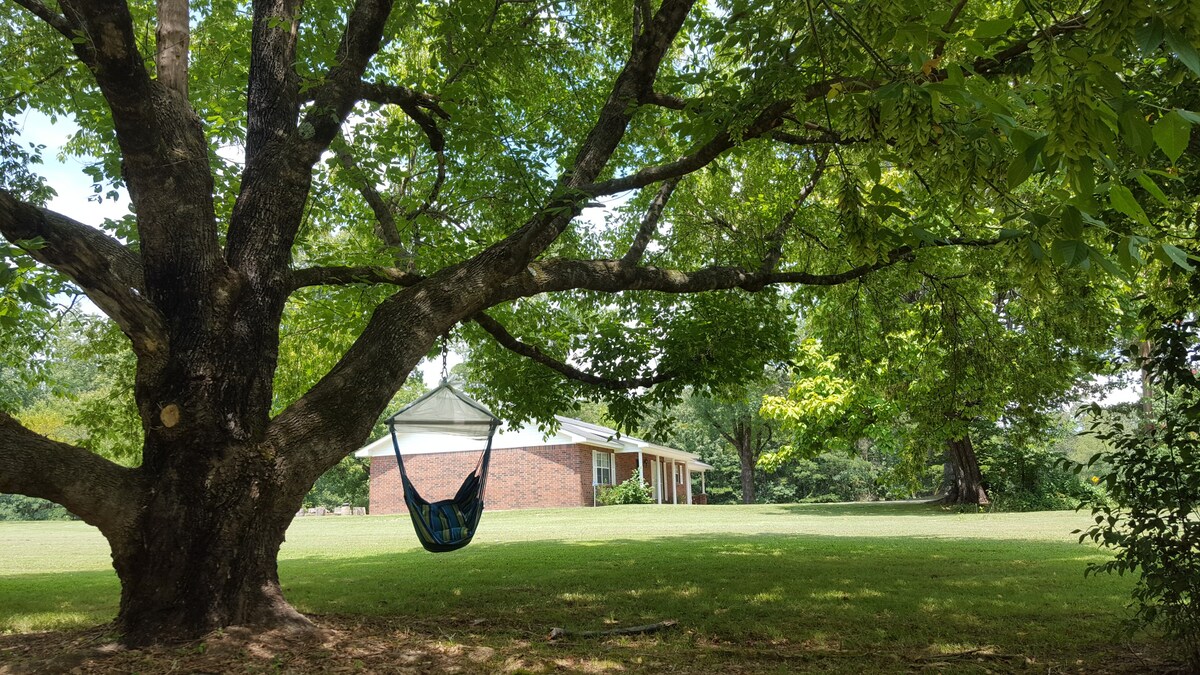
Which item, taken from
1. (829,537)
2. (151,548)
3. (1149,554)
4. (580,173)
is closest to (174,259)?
(151,548)

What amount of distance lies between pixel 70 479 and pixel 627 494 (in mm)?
28268

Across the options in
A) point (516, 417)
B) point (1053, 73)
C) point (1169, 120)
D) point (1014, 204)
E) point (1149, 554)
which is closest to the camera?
point (1169, 120)

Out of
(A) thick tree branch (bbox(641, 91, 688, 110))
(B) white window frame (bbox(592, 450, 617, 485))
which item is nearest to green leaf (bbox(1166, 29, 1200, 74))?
(A) thick tree branch (bbox(641, 91, 688, 110))

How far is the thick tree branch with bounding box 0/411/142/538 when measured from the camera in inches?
169

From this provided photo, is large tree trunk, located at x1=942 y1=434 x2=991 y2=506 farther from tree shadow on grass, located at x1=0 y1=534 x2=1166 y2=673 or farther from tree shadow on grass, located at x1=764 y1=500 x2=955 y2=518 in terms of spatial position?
tree shadow on grass, located at x1=0 y1=534 x2=1166 y2=673

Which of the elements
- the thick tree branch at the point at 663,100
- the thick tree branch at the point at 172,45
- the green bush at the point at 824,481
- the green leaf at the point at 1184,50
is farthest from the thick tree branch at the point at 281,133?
the green bush at the point at 824,481

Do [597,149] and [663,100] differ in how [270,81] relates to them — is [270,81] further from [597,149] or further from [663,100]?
[663,100]

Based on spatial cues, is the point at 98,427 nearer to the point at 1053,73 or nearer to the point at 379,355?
the point at 379,355

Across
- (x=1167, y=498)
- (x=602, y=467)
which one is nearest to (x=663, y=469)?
(x=602, y=467)

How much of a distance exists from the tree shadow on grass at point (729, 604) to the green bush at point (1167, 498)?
18.4 inches

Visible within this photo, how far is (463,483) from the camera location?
978 cm

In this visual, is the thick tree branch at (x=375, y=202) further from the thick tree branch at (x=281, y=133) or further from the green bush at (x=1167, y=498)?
the green bush at (x=1167, y=498)

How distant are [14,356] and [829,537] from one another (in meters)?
13.2

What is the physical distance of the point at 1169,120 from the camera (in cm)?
174
